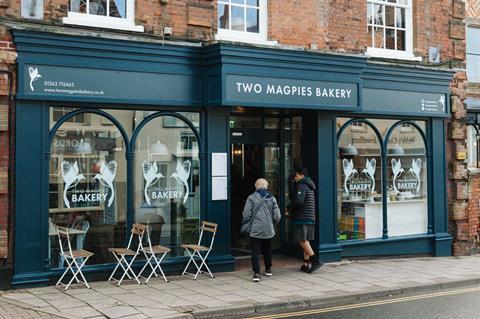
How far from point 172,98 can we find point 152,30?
4.00 ft

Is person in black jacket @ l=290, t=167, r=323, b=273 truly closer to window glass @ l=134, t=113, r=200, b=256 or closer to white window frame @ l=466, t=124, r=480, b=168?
window glass @ l=134, t=113, r=200, b=256

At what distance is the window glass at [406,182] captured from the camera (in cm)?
1312

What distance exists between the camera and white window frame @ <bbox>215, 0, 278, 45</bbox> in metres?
11.0

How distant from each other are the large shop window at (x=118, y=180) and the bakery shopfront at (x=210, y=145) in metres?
0.02

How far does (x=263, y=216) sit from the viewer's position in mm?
10008

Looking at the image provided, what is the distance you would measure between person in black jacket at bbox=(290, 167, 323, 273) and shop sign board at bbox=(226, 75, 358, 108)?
1.36m

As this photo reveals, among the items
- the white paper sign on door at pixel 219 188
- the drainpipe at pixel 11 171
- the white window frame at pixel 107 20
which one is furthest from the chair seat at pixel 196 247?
the white window frame at pixel 107 20

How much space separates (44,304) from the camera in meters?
7.95

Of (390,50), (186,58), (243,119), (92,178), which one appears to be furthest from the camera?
(390,50)

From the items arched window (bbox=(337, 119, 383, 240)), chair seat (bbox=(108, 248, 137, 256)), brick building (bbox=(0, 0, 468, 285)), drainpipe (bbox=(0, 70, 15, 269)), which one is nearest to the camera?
drainpipe (bbox=(0, 70, 15, 269))

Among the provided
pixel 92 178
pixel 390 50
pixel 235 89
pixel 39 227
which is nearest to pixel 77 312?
pixel 39 227

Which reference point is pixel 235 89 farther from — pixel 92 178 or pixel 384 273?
pixel 384 273

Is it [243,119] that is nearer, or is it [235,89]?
[235,89]

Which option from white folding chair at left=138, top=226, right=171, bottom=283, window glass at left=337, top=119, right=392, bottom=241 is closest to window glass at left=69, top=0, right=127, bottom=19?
white folding chair at left=138, top=226, right=171, bottom=283
